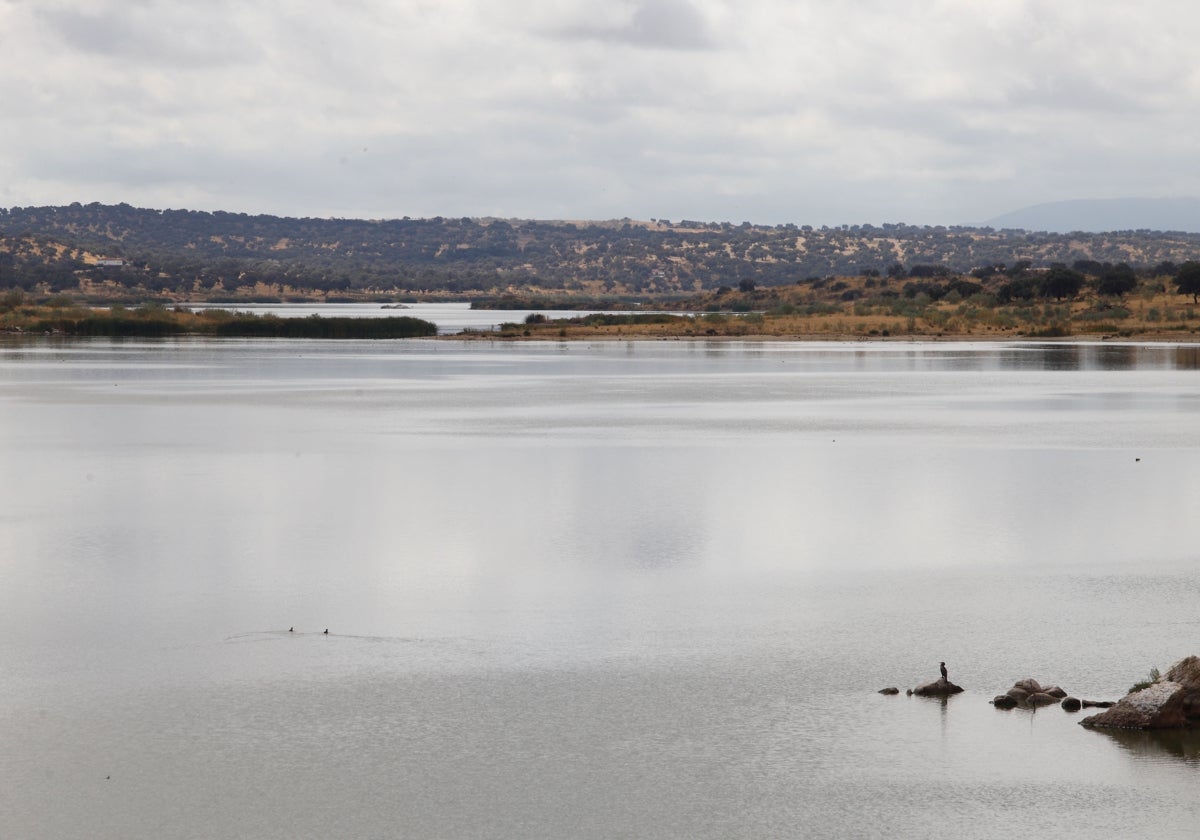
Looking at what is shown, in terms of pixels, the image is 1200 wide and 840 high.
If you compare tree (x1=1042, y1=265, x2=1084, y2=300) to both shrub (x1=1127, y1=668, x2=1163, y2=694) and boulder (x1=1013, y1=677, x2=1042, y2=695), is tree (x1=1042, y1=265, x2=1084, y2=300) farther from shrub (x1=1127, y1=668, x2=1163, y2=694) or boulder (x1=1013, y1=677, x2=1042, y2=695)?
boulder (x1=1013, y1=677, x2=1042, y2=695)

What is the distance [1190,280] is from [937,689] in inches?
Result: 3378

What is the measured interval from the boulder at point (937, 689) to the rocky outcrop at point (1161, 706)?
3.16ft

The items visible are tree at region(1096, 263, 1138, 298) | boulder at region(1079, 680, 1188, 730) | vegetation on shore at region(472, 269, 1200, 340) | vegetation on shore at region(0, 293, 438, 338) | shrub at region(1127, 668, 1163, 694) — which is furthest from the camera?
tree at region(1096, 263, 1138, 298)

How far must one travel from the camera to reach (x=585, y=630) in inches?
510

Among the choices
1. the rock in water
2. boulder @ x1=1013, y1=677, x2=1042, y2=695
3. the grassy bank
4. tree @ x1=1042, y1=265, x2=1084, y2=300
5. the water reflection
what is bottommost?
the water reflection

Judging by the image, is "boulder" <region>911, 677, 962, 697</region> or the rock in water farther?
"boulder" <region>911, 677, 962, 697</region>

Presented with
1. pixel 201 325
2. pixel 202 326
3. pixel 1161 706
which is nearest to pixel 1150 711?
pixel 1161 706

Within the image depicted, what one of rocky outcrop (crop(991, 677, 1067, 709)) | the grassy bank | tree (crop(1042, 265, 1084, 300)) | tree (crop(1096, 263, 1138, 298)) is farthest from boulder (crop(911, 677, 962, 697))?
tree (crop(1042, 265, 1084, 300))

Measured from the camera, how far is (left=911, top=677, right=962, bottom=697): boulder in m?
11.1

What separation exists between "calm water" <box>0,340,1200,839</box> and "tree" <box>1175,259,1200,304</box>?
66.6 m

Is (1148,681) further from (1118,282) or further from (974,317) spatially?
(1118,282)

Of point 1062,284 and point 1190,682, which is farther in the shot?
point 1062,284

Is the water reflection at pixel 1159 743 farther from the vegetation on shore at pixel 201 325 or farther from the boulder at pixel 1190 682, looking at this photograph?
the vegetation on shore at pixel 201 325

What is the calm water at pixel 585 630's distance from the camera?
9.08 metres
